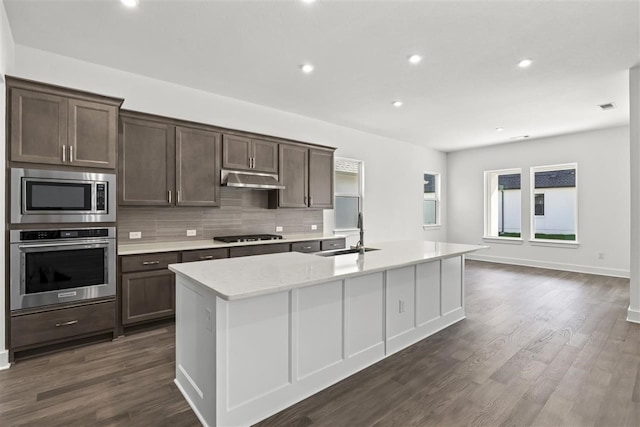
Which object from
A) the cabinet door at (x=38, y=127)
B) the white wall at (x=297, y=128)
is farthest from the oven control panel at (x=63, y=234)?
the white wall at (x=297, y=128)

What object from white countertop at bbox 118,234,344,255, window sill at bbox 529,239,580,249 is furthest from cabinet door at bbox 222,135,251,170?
window sill at bbox 529,239,580,249

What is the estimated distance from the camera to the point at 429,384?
2.36m

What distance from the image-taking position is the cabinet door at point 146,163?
11.2 feet

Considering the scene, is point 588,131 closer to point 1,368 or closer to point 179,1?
point 179,1

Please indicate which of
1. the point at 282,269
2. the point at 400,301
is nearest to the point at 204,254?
the point at 282,269

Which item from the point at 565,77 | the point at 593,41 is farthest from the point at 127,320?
the point at 565,77

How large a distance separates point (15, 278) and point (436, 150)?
8171mm

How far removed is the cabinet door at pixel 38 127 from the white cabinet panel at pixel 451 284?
377 centimetres

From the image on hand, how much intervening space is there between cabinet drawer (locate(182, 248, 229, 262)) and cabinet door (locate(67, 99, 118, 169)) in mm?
1145

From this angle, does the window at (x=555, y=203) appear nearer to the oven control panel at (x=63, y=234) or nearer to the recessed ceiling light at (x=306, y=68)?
the recessed ceiling light at (x=306, y=68)

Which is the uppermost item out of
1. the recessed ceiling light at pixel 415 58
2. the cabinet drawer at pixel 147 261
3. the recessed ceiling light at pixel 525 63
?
the recessed ceiling light at pixel 415 58

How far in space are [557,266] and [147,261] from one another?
7.59m

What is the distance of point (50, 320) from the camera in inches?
109

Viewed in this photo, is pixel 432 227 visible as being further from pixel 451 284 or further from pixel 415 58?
pixel 415 58
